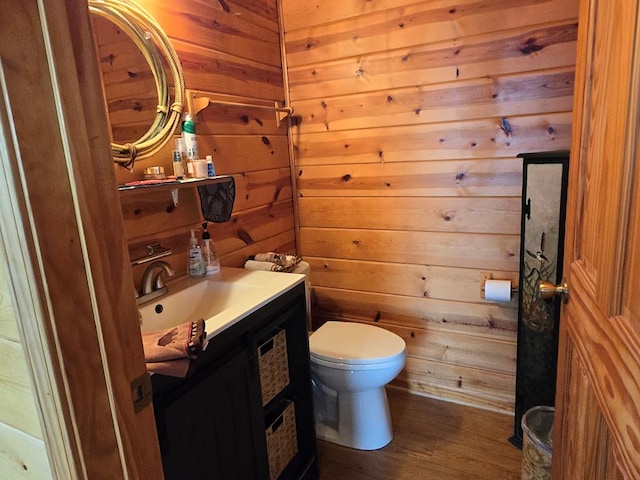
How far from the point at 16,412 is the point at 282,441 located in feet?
3.93

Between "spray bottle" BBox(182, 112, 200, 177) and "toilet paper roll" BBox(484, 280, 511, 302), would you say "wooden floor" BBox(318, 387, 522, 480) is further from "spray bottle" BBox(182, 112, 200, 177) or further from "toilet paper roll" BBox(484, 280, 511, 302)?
"spray bottle" BBox(182, 112, 200, 177)

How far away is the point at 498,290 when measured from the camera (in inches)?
80.4

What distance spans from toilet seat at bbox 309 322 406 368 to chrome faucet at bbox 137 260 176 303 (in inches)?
29.4

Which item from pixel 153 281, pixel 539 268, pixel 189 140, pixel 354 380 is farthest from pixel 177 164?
pixel 539 268

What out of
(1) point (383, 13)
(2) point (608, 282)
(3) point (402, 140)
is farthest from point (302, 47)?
(2) point (608, 282)

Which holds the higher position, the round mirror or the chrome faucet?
the round mirror

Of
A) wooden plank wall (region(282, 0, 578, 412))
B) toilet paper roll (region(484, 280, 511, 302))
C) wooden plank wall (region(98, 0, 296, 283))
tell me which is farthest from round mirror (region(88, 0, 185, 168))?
toilet paper roll (region(484, 280, 511, 302))

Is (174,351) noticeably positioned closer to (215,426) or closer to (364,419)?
(215,426)

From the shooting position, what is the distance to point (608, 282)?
0.74 metres

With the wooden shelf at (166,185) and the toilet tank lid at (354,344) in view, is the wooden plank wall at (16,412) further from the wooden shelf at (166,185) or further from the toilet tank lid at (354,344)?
the toilet tank lid at (354,344)

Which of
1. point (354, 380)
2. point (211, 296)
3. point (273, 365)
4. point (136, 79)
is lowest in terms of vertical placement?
point (354, 380)

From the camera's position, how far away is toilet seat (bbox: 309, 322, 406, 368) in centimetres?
188

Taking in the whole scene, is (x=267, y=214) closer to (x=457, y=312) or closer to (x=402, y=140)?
(x=402, y=140)

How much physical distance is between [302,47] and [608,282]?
202 cm
